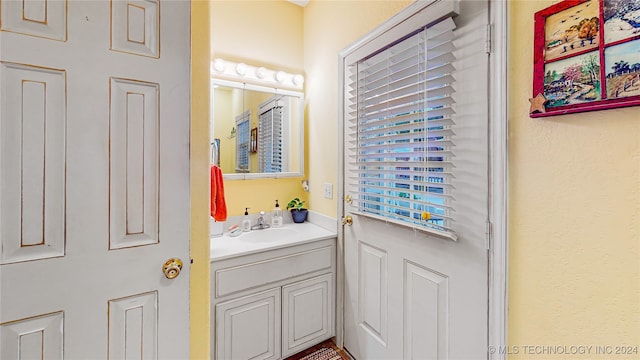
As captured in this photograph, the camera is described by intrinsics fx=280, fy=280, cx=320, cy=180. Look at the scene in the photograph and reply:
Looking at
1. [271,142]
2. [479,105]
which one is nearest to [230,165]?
[271,142]

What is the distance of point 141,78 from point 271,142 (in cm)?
123

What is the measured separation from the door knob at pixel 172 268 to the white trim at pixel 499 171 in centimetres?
115

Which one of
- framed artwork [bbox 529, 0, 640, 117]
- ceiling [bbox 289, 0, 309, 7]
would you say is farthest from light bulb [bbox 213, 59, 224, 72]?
framed artwork [bbox 529, 0, 640, 117]

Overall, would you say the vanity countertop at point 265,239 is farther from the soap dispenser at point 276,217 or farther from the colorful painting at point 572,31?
the colorful painting at point 572,31

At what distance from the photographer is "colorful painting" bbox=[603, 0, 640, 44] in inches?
28.8

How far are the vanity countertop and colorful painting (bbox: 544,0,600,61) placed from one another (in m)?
1.44

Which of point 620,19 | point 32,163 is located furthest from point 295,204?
point 620,19

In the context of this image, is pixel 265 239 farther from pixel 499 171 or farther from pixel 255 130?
pixel 499 171

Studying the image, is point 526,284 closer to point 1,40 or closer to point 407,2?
point 407,2

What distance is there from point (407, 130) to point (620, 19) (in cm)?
74

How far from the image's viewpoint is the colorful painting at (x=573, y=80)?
2.64 feet

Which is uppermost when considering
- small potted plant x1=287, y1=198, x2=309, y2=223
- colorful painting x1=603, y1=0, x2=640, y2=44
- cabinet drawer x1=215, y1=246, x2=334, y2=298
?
colorful painting x1=603, y1=0, x2=640, y2=44

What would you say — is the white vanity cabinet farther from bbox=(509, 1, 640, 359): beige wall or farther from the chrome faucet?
bbox=(509, 1, 640, 359): beige wall

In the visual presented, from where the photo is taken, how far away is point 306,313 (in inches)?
70.6
